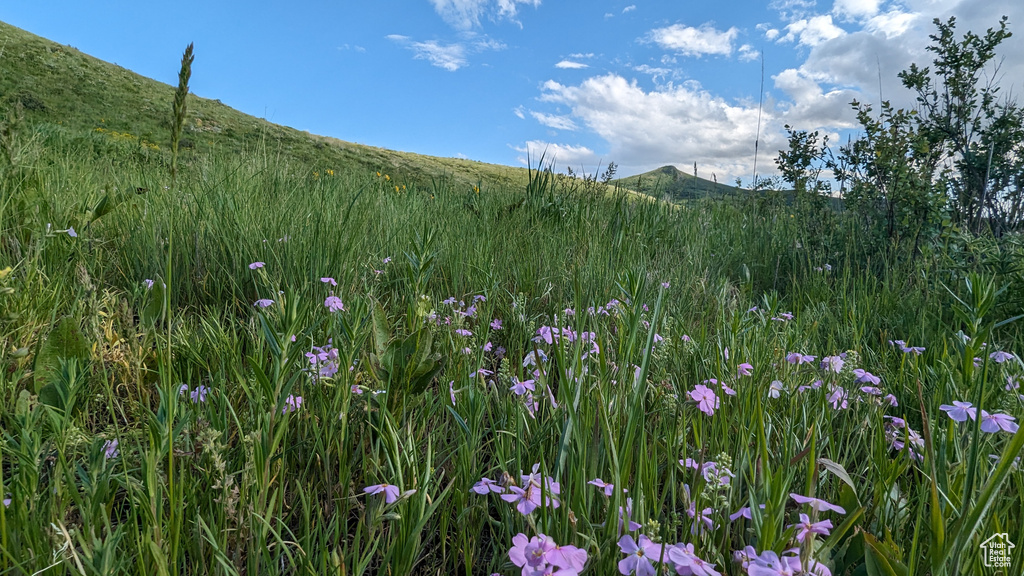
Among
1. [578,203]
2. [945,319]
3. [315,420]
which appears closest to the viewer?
[315,420]

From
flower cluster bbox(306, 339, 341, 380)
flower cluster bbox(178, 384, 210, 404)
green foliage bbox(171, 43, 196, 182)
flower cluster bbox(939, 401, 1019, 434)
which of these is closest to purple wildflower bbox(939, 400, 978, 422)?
flower cluster bbox(939, 401, 1019, 434)

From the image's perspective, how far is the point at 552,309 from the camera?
8.53 ft

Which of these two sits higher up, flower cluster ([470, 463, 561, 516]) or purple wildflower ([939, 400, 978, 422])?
purple wildflower ([939, 400, 978, 422])

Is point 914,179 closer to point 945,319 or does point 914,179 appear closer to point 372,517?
point 945,319

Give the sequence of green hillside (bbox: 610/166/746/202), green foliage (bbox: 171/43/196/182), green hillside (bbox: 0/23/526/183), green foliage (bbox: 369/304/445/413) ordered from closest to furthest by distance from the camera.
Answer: green foliage (bbox: 171/43/196/182) → green foliage (bbox: 369/304/445/413) → green hillside (bbox: 610/166/746/202) → green hillside (bbox: 0/23/526/183)

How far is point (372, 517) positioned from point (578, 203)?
4401 mm

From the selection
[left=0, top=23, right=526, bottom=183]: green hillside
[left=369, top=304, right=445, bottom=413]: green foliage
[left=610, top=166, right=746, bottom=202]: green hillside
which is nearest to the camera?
[left=369, top=304, right=445, bottom=413]: green foliage

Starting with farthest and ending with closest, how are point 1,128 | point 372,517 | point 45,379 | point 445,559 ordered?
point 1,128 → point 45,379 → point 445,559 → point 372,517

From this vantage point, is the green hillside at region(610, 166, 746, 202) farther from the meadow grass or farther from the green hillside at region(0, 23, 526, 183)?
the green hillside at region(0, 23, 526, 183)

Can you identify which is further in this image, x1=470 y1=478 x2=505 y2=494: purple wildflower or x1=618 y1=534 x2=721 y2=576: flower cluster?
x1=470 y1=478 x2=505 y2=494: purple wildflower

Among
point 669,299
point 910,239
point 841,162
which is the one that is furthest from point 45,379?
point 841,162

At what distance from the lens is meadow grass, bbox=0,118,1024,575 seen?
89 cm

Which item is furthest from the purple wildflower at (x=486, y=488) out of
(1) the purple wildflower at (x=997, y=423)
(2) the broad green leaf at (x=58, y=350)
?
(2) the broad green leaf at (x=58, y=350)

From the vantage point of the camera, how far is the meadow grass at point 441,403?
35.2 inches
